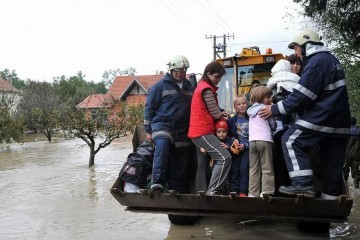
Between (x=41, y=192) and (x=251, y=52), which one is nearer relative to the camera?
(x=251, y=52)

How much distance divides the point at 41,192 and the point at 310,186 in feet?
31.4

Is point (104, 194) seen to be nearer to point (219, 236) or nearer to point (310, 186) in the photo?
point (219, 236)

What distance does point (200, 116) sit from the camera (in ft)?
18.7

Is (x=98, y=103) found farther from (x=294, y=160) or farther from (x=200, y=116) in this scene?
(x=294, y=160)

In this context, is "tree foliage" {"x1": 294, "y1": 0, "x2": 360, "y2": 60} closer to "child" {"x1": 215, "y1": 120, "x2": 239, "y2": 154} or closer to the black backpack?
"child" {"x1": 215, "y1": 120, "x2": 239, "y2": 154}

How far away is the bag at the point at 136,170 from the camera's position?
5840 mm

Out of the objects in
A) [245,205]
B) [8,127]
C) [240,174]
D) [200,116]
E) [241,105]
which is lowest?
[245,205]

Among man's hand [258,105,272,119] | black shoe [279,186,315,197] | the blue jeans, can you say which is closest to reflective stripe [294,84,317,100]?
man's hand [258,105,272,119]

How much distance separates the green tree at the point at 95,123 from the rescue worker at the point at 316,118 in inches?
585

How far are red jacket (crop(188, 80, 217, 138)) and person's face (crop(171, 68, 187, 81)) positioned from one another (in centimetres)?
43

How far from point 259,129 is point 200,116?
747 mm

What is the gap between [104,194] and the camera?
→ 12016 millimetres

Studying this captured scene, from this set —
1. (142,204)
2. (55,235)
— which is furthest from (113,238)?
(142,204)

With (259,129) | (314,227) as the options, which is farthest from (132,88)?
(259,129)
